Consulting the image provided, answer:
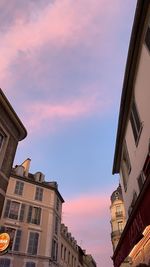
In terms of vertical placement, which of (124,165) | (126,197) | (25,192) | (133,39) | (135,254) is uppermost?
(25,192)

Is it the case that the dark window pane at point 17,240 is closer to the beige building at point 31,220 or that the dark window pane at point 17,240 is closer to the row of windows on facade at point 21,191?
the beige building at point 31,220

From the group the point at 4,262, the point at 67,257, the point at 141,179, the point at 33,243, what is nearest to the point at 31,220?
the point at 33,243

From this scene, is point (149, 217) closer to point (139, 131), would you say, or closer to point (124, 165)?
point (139, 131)

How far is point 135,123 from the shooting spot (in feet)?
34.4

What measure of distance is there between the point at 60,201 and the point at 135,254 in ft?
94.6

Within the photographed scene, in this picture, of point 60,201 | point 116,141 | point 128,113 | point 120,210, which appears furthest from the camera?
point 120,210

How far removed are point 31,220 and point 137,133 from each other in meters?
24.0

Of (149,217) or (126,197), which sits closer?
(149,217)

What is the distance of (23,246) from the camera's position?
2806cm

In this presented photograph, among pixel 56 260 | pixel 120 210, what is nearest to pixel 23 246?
pixel 56 260

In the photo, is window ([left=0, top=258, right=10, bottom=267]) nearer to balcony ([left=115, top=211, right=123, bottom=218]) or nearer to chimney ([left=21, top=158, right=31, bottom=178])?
chimney ([left=21, top=158, right=31, bottom=178])

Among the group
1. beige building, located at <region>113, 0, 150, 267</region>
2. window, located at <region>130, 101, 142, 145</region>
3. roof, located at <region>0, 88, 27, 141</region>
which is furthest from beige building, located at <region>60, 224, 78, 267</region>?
window, located at <region>130, 101, 142, 145</region>

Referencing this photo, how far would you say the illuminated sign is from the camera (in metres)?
9.37

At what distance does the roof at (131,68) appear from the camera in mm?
7941
